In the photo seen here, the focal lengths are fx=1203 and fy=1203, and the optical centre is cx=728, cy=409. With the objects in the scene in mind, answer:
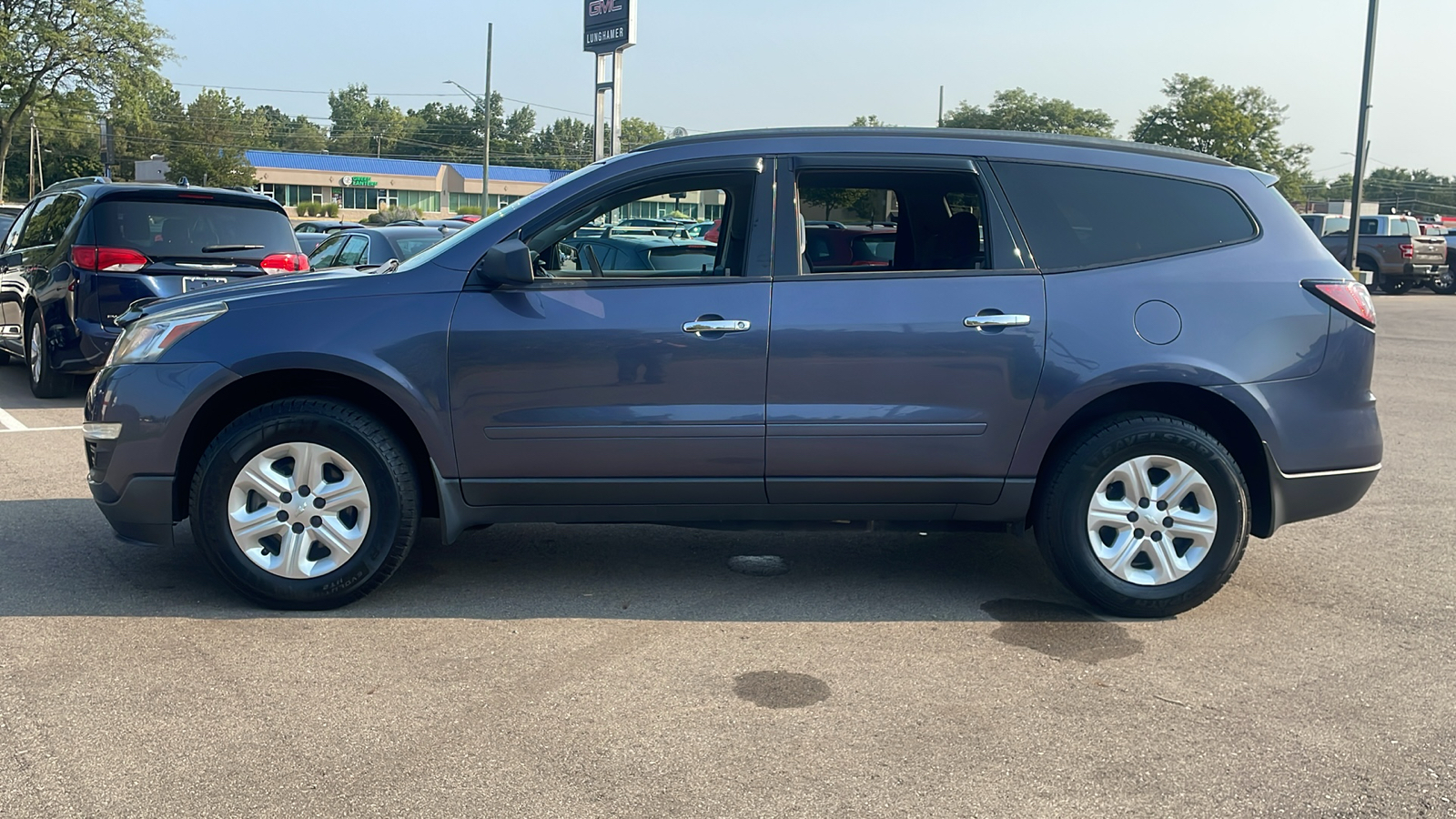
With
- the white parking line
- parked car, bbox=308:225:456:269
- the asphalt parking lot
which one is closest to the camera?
the asphalt parking lot

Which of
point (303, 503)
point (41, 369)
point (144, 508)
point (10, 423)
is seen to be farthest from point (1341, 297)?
point (41, 369)

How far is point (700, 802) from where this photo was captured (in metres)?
3.12

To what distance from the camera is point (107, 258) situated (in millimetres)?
9195

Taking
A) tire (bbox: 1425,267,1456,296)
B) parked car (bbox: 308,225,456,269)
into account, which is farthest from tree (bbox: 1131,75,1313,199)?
parked car (bbox: 308,225,456,269)

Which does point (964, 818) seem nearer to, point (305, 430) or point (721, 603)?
point (721, 603)

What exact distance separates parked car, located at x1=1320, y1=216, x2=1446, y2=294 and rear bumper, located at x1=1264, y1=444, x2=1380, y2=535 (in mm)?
28105

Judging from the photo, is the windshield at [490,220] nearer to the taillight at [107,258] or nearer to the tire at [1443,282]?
the taillight at [107,258]

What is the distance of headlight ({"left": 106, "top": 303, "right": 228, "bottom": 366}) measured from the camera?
4578 millimetres

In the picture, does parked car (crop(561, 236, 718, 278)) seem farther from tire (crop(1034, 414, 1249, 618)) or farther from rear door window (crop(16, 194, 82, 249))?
rear door window (crop(16, 194, 82, 249))

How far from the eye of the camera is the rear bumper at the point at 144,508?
15.0 ft

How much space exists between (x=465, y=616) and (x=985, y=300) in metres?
2.32

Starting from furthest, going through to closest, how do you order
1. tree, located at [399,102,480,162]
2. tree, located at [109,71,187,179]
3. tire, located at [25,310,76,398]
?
tree, located at [399,102,480,162] → tree, located at [109,71,187,179] → tire, located at [25,310,76,398]

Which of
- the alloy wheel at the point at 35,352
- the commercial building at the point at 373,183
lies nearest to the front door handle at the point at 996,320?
the alloy wheel at the point at 35,352

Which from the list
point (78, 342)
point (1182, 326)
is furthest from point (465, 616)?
point (78, 342)
